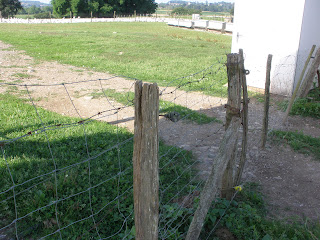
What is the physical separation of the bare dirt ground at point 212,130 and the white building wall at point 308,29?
5.55ft

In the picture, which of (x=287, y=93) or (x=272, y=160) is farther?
(x=287, y=93)

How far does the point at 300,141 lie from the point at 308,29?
3.97m

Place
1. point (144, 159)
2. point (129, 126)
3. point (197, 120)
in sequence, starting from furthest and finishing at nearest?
point (197, 120) < point (129, 126) < point (144, 159)

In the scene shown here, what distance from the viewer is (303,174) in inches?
181

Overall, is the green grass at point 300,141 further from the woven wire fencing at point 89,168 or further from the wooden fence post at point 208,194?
the wooden fence post at point 208,194

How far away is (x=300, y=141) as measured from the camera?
5.59 m

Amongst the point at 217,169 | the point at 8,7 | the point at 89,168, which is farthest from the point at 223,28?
the point at 8,7

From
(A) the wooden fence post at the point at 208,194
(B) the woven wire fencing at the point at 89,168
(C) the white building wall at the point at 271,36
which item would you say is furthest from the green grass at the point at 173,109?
(C) the white building wall at the point at 271,36

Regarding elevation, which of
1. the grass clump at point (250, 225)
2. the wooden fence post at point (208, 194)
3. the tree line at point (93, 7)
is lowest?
the grass clump at point (250, 225)

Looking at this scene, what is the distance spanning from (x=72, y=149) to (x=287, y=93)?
6000 millimetres

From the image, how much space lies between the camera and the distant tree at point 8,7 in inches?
2562

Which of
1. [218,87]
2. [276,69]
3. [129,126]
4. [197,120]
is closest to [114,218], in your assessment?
[129,126]

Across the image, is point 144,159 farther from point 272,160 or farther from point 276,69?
point 276,69

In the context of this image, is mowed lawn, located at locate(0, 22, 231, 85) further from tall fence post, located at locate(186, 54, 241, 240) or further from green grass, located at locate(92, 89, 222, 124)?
tall fence post, located at locate(186, 54, 241, 240)
